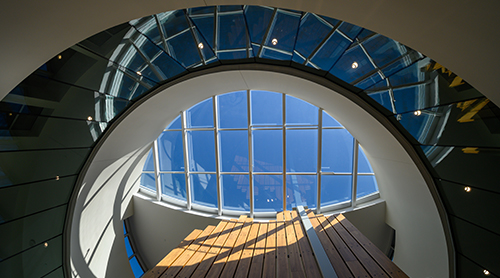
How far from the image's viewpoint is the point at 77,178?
25.1ft

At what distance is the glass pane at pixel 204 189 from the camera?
42.1ft

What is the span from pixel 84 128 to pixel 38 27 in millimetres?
5000

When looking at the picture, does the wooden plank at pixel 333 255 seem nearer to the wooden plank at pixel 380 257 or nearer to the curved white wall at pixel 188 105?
the wooden plank at pixel 380 257

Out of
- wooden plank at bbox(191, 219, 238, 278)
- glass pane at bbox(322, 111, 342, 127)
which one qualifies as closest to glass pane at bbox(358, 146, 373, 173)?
glass pane at bbox(322, 111, 342, 127)

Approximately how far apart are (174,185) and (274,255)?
31.6 ft

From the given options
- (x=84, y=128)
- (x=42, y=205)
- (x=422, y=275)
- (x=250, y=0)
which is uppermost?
(x=250, y=0)

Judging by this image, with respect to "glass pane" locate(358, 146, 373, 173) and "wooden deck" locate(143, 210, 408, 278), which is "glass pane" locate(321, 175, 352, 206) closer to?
"glass pane" locate(358, 146, 373, 173)

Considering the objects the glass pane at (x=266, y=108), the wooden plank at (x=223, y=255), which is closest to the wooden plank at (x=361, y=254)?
the wooden plank at (x=223, y=255)

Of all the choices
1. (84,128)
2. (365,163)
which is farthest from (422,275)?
(84,128)

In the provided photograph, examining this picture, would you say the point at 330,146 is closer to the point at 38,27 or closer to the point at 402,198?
the point at 402,198

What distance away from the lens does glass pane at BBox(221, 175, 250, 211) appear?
12539 mm

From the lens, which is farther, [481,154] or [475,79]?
[481,154]

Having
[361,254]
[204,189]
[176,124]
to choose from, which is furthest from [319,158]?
[176,124]

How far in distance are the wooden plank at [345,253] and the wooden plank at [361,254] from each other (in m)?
0.08
